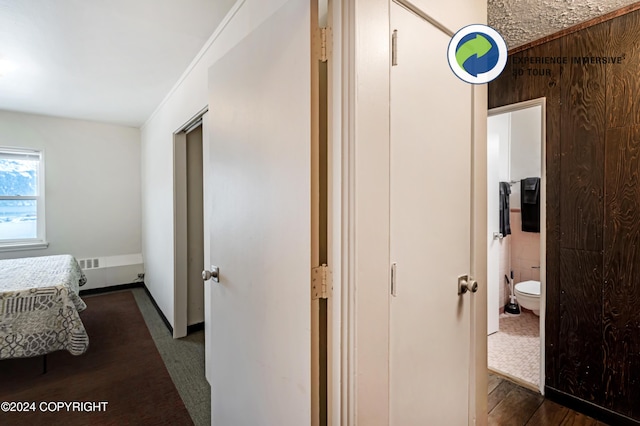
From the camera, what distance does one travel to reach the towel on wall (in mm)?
3250

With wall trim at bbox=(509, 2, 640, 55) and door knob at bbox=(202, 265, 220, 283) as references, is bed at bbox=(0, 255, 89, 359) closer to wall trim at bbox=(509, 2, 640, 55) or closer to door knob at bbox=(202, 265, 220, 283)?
door knob at bbox=(202, 265, 220, 283)

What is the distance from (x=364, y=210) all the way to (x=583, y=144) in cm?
177

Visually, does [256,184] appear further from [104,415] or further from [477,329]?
[104,415]

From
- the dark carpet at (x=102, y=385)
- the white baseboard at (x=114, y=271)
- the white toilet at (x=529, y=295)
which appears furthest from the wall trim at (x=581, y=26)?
the white baseboard at (x=114, y=271)

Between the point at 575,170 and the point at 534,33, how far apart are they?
91 cm

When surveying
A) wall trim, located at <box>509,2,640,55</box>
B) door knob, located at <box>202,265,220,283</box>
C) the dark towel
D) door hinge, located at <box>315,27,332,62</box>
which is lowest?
door knob, located at <box>202,265,220,283</box>

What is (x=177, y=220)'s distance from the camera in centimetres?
277

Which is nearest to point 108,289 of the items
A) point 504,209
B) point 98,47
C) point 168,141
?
point 168,141

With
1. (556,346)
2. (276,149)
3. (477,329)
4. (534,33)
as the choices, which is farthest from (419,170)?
(556,346)

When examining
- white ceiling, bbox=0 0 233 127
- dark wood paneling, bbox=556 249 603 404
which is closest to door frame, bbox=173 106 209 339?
white ceiling, bbox=0 0 233 127

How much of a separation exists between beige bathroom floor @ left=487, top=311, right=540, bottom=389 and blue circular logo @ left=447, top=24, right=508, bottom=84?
6.87 ft

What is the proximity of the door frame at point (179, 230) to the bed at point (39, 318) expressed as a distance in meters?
0.71

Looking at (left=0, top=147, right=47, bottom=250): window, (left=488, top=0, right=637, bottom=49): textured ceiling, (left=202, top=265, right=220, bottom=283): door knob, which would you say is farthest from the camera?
(left=0, top=147, right=47, bottom=250): window

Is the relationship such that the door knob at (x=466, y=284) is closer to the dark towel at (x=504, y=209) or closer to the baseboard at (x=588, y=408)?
the baseboard at (x=588, y=408)
